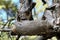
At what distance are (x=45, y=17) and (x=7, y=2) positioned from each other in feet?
5.40

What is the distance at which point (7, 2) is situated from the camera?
220 cm

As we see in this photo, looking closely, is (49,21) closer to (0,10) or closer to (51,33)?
(51,33)

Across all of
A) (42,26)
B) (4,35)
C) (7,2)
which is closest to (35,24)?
(42,26)

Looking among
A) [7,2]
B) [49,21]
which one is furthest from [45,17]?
[7,2]

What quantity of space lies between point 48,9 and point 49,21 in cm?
6

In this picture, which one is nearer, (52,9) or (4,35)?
(52,9)

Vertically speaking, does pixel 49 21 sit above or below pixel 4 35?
above

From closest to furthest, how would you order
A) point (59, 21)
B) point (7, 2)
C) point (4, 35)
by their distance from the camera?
1. point (59, 21)
2. point (4, 35)
3. point (7, 2)

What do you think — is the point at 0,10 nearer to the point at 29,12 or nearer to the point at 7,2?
the point at 7,2

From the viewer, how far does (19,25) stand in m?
0.58

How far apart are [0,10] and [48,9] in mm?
1758

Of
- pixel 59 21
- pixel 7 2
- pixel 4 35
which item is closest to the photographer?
pixel 59 21

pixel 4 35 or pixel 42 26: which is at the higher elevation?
pixel 42 26

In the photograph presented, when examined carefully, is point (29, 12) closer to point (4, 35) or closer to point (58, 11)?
point (58, 11)
